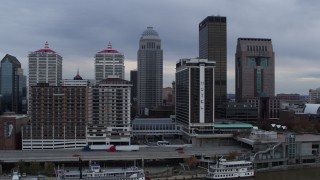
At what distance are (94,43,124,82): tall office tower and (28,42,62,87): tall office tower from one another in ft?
29.2

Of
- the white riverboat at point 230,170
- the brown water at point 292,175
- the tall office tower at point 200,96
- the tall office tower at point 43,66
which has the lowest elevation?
the brown water at point 292,175

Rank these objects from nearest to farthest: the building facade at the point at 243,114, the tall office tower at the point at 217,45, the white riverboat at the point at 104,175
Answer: the white riverboat at the point at 104,175, the building facade at the point at 243,114, the tall office tower at the point at 217,45

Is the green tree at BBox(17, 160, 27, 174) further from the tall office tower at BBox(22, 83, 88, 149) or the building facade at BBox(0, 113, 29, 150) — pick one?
the tall office tower at BBox(22, 83, 88, 149)

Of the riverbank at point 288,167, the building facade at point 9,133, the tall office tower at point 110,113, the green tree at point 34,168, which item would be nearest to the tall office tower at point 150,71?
the tall office tower at point 110,113

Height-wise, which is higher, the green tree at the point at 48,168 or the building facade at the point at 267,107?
the building facade at the point at 267,107

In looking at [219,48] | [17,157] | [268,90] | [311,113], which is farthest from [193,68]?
[268,90]

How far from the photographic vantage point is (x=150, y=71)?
139 metres

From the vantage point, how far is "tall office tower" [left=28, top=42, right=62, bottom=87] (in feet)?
250

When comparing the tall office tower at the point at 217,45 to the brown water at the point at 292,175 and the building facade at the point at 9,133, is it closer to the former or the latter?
the brown water at the point at 292,175

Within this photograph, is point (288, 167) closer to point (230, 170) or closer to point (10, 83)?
point (230, 170)

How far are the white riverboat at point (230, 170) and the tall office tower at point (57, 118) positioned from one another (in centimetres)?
2124

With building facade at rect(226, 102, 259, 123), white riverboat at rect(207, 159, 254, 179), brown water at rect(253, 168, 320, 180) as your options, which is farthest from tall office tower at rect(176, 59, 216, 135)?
white riverboat at rect(207, 159, 254, 179)

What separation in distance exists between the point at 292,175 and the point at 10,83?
225ft

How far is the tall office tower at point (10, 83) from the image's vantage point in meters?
90.3
